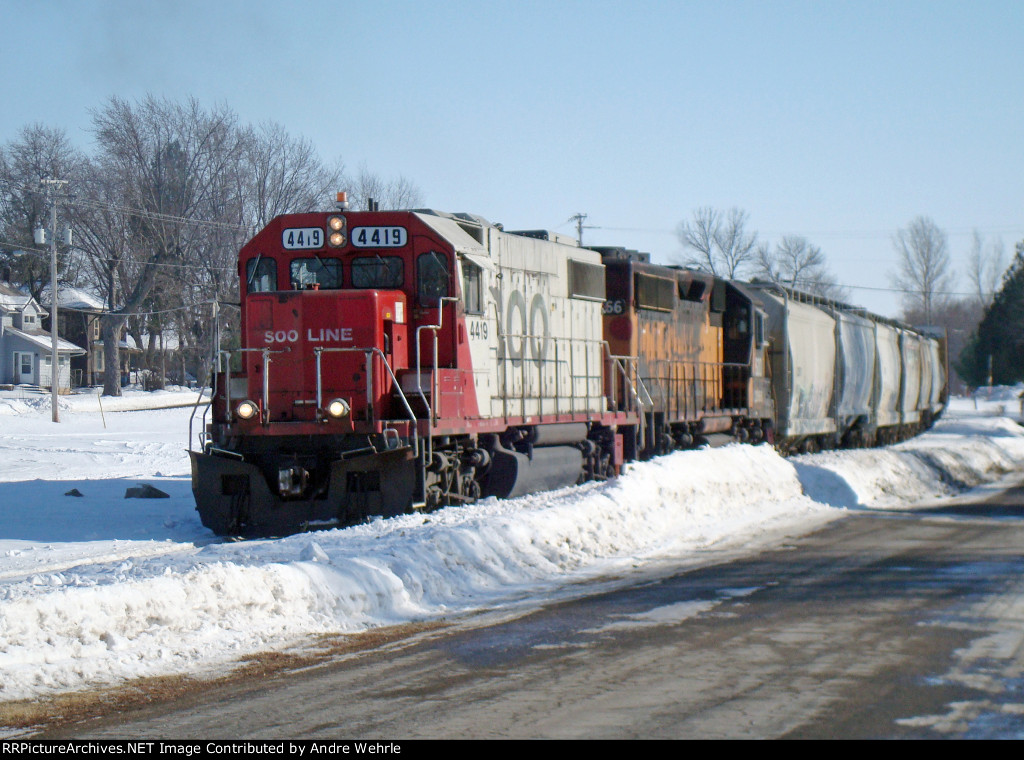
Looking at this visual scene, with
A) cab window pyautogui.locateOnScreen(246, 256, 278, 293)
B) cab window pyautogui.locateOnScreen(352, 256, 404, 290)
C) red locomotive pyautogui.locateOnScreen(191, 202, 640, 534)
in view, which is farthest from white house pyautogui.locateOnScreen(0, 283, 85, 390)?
cab window pyautogui.locateOnScreen(352, 256, 404, 290)

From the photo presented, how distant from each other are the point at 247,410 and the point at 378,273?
2276 mm

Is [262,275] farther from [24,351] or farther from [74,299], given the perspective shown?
[74,299]

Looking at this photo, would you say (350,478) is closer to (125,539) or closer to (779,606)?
(125,539)

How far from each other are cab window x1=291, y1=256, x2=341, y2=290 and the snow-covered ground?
307 cm

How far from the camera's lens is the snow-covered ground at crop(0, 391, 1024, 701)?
6793mm

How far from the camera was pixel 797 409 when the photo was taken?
82.5 ft

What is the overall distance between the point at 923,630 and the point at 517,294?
8687mm

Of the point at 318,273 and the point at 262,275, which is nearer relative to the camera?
the point at 318,273

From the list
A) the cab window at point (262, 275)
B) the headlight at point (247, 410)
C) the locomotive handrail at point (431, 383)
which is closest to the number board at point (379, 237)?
the locomotive handrail at point (431, 383)

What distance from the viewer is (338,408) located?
12.1m

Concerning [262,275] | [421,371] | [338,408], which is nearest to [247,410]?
[338,408]

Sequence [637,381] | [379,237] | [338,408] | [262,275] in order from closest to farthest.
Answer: [338,408], [379,237], [262,275], [637,381]

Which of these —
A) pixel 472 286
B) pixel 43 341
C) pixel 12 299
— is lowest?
pixel 472 286

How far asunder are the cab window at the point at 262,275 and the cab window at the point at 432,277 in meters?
1.77
